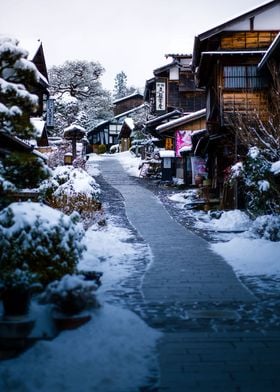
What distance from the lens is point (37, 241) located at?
568cm

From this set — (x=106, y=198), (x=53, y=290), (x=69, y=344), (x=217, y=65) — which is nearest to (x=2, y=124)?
(x=53, y=290)

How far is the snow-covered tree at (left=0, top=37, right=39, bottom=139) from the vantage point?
6223mm

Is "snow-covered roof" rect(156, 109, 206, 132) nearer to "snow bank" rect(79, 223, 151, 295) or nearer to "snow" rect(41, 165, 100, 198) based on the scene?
"snow" rect(41, 165, 100, 198)

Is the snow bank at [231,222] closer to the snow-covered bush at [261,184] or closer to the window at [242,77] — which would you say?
the snow-covered bush at [261,184]

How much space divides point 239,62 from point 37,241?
16263 millimetres

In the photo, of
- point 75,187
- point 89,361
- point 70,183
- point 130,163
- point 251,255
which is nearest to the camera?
point 89,361

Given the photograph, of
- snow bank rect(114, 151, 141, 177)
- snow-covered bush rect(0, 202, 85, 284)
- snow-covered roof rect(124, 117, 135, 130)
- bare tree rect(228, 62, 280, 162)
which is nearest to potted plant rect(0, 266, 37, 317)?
snow-covered bush rect(0, 202, 85, 284)

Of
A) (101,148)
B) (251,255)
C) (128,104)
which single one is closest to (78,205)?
(251,255)

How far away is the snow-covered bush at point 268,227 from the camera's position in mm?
11219

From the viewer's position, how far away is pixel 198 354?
16.8 ft

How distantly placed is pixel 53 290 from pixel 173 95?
31141mm

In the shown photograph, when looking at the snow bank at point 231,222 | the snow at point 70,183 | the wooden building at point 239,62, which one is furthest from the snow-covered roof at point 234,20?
the snow at point 70,183

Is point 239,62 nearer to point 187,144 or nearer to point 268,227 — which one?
point 268,227

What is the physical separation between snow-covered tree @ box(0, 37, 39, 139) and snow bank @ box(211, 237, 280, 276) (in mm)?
5551
